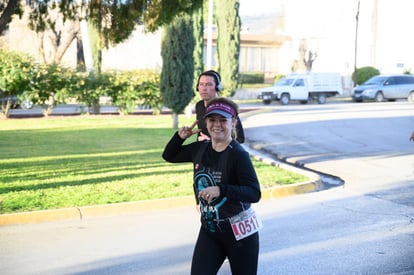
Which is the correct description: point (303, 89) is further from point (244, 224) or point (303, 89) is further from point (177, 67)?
point (244, 224)

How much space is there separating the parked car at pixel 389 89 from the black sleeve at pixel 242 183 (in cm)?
3757

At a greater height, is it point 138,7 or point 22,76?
point 138,7

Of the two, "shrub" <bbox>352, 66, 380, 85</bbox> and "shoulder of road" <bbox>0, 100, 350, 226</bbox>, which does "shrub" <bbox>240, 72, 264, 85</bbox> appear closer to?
"shrub" <bbox>352, 66, 380, 85</bbox>

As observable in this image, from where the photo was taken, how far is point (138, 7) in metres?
11.8

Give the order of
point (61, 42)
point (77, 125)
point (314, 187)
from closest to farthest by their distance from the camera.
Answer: point (314, 187), point (77, 125), point (61, 42)

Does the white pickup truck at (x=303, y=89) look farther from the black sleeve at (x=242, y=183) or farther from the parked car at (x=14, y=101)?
the black sleeve at (x=242, y=183)

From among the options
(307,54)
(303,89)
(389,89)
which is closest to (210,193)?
(303,89)

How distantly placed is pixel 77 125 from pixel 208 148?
756 inches

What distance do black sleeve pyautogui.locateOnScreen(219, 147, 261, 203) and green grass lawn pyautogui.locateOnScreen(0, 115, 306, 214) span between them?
5780mm

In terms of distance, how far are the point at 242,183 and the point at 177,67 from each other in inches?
758

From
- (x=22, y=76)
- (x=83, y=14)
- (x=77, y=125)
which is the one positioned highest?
(x=83, y=14)

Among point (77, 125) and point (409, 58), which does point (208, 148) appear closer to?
point (77, 125)

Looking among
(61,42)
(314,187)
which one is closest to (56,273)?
(314,187)

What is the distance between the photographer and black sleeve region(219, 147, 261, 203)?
398cm
